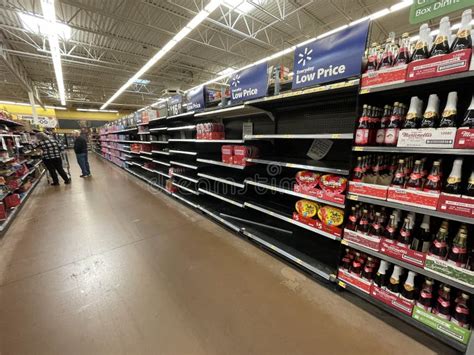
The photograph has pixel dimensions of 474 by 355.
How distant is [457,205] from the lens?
1152mm

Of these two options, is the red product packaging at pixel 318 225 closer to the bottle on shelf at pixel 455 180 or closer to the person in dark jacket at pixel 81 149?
the bottle on shelf at pixel 455 180

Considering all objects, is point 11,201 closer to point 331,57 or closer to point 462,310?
point 331,57

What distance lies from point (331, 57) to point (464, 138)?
3.23 ft

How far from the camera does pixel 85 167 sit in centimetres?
718

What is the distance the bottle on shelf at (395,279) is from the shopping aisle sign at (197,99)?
9.81 ft

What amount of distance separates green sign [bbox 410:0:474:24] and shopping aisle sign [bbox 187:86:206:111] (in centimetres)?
246

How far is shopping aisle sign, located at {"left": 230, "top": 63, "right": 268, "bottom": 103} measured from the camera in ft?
6.91

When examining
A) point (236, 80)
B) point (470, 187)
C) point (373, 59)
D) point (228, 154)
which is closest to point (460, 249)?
point (470, 187)

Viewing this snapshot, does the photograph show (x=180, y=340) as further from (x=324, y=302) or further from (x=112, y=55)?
(x=112, y=55)

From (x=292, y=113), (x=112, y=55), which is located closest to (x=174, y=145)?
(x=292, y=113)

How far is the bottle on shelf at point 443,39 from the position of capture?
1.13 meters

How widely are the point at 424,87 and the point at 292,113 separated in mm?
1319

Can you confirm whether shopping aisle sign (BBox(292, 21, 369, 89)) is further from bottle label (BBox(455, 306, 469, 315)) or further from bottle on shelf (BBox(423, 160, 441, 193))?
bottle label (BBox(455, 306, 469, 315))

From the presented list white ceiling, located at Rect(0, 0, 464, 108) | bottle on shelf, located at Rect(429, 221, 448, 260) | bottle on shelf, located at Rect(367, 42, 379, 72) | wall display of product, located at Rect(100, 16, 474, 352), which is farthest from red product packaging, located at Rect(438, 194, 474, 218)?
white ceiling, located at Rect(0, 0, 464, 108)
